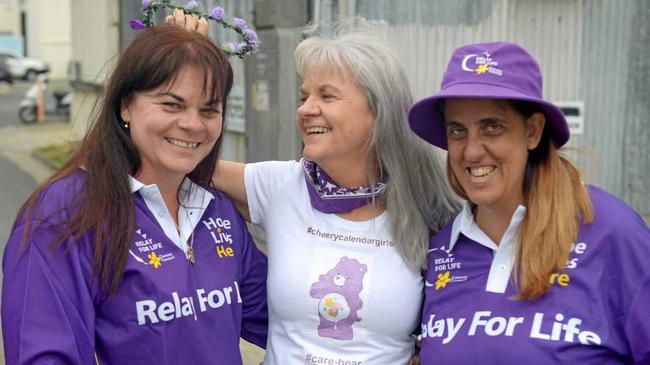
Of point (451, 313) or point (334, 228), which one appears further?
point (334, 228)

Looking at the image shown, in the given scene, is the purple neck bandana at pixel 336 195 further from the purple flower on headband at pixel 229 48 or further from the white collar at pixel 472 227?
the purple flower on headband at pixel 229 48

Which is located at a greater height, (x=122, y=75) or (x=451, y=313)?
(x=122, y=75)

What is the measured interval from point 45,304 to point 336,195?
3.35 feet

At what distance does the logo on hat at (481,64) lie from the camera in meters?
2.35

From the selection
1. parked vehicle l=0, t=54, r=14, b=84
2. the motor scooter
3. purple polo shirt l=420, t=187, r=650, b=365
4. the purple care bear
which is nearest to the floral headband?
the purple care bear

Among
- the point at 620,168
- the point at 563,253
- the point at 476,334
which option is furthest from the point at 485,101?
the point at 620,168

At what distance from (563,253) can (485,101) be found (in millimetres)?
460

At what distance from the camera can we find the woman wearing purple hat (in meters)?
2.24

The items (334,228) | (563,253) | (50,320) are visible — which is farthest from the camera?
(334,228)

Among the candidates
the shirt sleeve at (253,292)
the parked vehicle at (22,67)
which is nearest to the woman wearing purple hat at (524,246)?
the shirt sleeve at (253,292)

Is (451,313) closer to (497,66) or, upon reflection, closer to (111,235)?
(497,66)

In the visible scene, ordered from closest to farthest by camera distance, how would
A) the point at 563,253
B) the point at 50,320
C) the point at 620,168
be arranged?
the point at 50,320
the point at 563,253
the point at 620,168

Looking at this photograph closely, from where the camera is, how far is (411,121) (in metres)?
2.62

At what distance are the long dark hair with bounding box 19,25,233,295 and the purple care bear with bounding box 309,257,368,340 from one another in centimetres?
66
